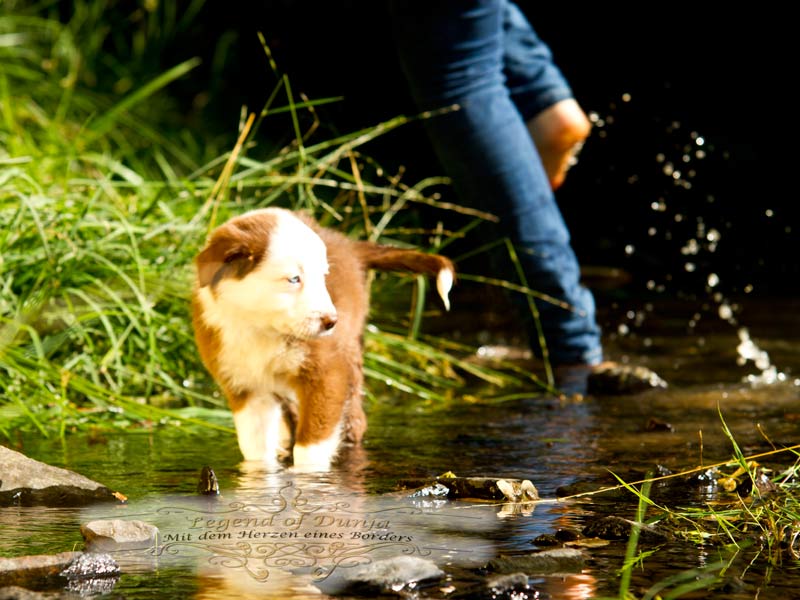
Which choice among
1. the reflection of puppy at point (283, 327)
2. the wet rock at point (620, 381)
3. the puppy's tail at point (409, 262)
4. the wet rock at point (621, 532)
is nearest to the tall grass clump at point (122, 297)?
the wet rock at point (620, 381)

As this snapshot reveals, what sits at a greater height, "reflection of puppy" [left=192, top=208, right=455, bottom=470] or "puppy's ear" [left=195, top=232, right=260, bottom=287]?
"puppy's ear" [left=195, top=232, right=260, bottom=287]

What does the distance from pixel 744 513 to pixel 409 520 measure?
2.27ft

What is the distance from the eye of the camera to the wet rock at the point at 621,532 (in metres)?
2.50

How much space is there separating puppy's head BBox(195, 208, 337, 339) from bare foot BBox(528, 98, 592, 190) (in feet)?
6.67

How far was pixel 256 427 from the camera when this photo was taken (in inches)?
134

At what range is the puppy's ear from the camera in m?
3.19

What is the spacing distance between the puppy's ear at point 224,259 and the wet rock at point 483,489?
730mm

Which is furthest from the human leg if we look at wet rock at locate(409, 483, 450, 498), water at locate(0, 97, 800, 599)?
wet rock at locate(409, 483, 450, 498)

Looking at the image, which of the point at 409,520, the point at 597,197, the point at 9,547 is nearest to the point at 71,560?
the point at 9,547

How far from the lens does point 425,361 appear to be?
4.86 m

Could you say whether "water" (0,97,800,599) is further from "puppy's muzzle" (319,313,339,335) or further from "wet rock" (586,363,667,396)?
"puppy's muzzle" (319,313,339,335)

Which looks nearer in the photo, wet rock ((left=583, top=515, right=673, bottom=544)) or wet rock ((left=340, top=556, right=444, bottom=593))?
wet rock ((left=340, top=556, right=444, bottom=593))

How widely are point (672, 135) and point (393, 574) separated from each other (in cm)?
514

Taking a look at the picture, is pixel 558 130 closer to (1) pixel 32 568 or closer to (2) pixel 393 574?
(2) pixel 393 574
